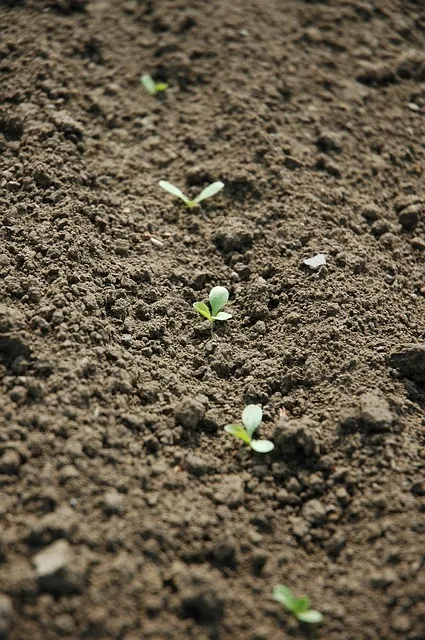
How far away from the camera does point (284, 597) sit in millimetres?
1910

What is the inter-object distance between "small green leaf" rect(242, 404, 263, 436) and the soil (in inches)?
3.1

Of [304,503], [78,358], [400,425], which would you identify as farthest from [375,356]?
[78,358]

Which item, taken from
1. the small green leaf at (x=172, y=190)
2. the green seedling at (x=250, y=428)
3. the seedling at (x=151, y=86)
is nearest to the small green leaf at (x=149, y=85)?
the seedling at (x=151, y=86)

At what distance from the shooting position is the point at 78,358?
2.29 metres

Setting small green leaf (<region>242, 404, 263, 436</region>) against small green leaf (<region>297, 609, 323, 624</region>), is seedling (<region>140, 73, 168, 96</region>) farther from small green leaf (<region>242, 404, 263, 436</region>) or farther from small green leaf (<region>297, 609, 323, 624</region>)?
small green leaf (<region>297, 609, 323, 624</region>)

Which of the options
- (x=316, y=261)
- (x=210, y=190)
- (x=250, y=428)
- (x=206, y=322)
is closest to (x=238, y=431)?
(x=250, y=428)

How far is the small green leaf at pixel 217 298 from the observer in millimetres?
2625

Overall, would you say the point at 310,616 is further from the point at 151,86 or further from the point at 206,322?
the point at 151,86

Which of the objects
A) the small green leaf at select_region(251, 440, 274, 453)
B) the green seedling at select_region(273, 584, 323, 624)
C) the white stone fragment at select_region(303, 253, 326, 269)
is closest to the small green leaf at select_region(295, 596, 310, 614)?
the green seedling at select_region(273, 584, 323, 624)

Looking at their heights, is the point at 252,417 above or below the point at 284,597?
above

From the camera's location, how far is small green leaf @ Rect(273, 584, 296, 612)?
1.90 meters

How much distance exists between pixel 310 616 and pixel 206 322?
3.82 feet

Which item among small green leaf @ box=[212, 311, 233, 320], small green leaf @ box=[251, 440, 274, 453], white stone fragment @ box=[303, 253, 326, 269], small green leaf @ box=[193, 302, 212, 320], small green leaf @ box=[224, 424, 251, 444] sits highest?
white stone fragment @ box=[303, 253, 326, 269]

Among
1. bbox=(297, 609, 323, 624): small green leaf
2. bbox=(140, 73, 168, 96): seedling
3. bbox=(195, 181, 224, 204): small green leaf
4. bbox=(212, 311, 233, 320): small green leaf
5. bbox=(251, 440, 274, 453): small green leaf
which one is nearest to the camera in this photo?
bbox=(297, 609, 323, 624): small green leaf
